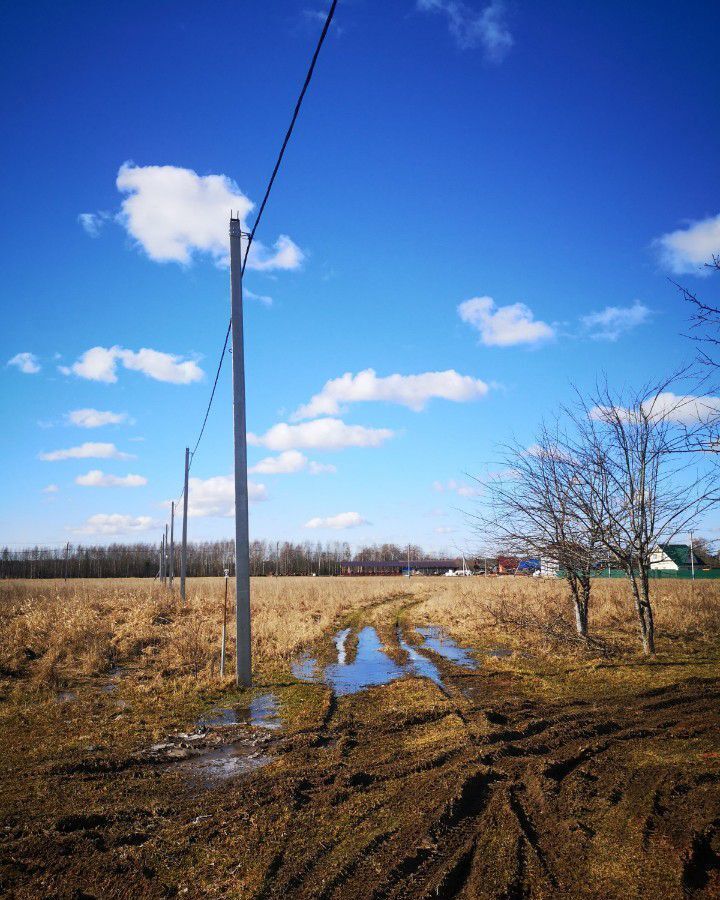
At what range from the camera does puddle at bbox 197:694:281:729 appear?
7705 mm

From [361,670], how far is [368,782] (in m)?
6.81

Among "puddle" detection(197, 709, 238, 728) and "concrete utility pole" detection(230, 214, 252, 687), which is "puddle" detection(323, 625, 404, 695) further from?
"puddle" detection(197, 709, 238, 728)

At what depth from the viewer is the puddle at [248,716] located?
7705mm

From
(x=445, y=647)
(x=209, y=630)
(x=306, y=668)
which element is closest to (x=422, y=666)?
(x=306, y=668)

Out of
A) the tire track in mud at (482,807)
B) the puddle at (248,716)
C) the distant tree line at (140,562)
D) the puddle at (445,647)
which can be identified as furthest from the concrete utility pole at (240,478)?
the distant tree line at (140,562)

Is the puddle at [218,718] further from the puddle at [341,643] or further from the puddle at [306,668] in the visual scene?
the puddle at [341,643]

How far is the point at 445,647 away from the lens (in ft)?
49.9

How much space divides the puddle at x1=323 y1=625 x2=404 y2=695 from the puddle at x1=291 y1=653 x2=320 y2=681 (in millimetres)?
240

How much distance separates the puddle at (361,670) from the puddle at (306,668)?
240 mm

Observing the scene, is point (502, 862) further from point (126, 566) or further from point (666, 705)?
point (126, 566)

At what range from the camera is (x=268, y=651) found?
13.5 meters

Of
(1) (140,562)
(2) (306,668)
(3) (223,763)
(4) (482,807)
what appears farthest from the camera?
(1) (140,562)

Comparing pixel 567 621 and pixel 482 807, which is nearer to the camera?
pixel 482 807

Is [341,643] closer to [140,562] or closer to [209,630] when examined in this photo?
[209,630]
